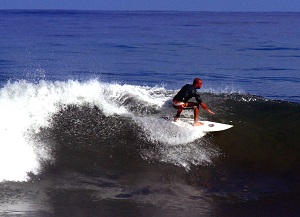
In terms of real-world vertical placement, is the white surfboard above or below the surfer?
below

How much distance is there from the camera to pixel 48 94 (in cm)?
1579

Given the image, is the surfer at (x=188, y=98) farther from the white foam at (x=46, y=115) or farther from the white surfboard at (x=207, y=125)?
the white foam at (x=46, y=115)

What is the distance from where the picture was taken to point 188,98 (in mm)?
13812

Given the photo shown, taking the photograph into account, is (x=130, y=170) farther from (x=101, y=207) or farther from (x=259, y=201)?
(x=259, y=201)

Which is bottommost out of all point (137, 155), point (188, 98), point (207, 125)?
point (137, 155)

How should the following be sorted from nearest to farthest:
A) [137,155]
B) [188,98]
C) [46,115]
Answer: [137,155], [188,98], [46,115]

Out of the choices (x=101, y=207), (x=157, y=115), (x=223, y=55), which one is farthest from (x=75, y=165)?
(x=223, y=55)

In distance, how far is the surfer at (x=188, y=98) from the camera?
1369 cm

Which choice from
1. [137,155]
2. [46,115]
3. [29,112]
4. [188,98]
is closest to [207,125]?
[188,98]

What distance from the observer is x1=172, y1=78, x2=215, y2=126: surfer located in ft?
44.9

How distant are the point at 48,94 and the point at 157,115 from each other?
10.7 ft

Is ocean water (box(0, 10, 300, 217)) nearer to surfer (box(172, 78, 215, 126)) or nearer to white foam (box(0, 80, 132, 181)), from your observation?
white foam (box(0, 80, 132, 181))

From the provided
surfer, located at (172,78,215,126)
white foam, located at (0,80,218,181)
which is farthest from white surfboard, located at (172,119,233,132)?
white foam, located at (0,80,218,181)

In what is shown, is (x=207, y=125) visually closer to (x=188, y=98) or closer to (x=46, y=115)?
(x=188, y=98)
